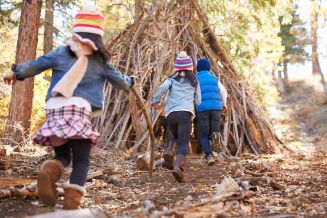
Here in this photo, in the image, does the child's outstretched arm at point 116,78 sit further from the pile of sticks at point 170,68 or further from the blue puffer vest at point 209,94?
the pile of sticks at point 170,68

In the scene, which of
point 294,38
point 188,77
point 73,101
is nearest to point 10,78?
point 73,101

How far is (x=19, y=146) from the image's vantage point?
7.96 m

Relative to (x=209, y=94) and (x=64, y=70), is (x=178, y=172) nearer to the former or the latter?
(x=209, y=94)

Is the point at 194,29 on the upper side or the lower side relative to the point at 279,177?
upper

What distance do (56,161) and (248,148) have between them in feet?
20.1

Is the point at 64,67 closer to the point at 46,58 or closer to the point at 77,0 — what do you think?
the point at 46,58

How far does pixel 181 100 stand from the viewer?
19.5 ft

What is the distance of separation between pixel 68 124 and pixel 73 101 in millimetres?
178

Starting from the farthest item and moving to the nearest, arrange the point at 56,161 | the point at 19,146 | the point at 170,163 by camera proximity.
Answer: the point at 19,146, the point at 170,163, the point at 56,161

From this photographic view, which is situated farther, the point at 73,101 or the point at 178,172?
the point at 178,172

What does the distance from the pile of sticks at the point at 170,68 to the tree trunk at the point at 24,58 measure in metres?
1.43

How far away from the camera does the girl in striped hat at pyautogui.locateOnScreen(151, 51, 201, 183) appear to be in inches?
232

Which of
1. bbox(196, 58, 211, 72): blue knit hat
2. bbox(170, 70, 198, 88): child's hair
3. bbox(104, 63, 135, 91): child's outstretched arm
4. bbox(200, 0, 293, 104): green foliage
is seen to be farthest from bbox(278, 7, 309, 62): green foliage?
bbox(104, 63, 135, 91): child's outstretched arm

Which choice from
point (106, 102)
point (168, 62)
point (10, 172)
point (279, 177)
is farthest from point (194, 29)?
point (10, 172)
